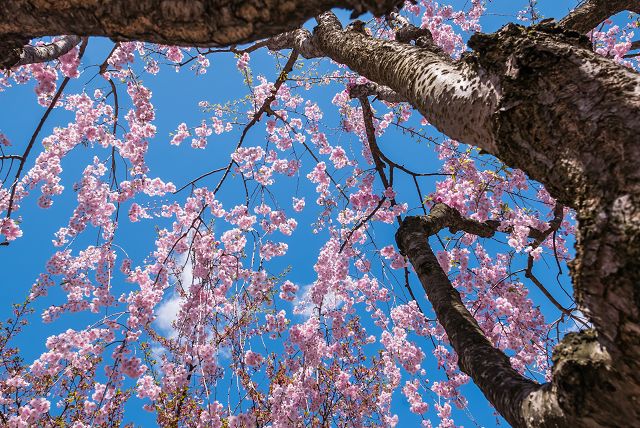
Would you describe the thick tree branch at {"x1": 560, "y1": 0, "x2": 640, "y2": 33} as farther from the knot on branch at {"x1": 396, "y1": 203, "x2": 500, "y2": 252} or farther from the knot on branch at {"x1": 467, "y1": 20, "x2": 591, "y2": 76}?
the knot on branch at {"x1": 467, "y1": 20, "x2": 591, "y2": 76}

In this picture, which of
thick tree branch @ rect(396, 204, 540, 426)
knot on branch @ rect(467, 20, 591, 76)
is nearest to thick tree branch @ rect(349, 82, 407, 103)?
thick tree branch @ rect(396, 204, 540, 426)

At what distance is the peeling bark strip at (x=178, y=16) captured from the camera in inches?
33.3

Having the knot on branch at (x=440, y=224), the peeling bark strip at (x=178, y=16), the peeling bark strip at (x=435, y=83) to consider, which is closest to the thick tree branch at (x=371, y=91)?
the knot on branch at (x=440, y=224)

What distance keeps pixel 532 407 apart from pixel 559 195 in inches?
27.1

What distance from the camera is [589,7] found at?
3301mm

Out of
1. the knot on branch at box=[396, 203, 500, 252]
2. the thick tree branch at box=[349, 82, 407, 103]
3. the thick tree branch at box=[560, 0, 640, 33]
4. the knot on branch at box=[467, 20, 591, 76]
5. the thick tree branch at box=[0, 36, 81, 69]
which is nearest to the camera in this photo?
the knot on branch at box=[467, 20, 591, 76]

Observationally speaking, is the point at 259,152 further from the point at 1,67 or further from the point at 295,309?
the point at 1,67

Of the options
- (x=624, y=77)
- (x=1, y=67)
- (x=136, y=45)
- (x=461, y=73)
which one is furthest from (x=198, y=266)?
(x=624, y=77)

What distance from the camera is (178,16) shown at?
2.94 feet

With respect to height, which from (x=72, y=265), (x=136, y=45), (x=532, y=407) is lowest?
(x=532, y=407)

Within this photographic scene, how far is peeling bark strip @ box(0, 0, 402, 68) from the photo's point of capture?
85 centimetres

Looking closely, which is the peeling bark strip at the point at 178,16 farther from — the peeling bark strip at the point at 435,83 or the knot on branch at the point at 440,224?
the knot on branch at the point at 440,224

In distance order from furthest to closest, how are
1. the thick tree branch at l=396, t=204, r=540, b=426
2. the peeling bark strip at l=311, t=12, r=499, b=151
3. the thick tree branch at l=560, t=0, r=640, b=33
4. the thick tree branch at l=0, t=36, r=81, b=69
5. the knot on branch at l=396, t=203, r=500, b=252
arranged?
the knot on branch at l=396, t=203, r=500, b=252 → the thick tree branch at l=560, t=0, r=640, b=33 → the thick tree branch at l=0, t=36, r=81, b=69 → the thick tree branch at l=396, t=204, r=540, b=426 → the peeling bark strip at l=311, t=12, r=499, b=151

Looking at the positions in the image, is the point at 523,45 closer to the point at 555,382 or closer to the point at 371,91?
the point at 555,382
